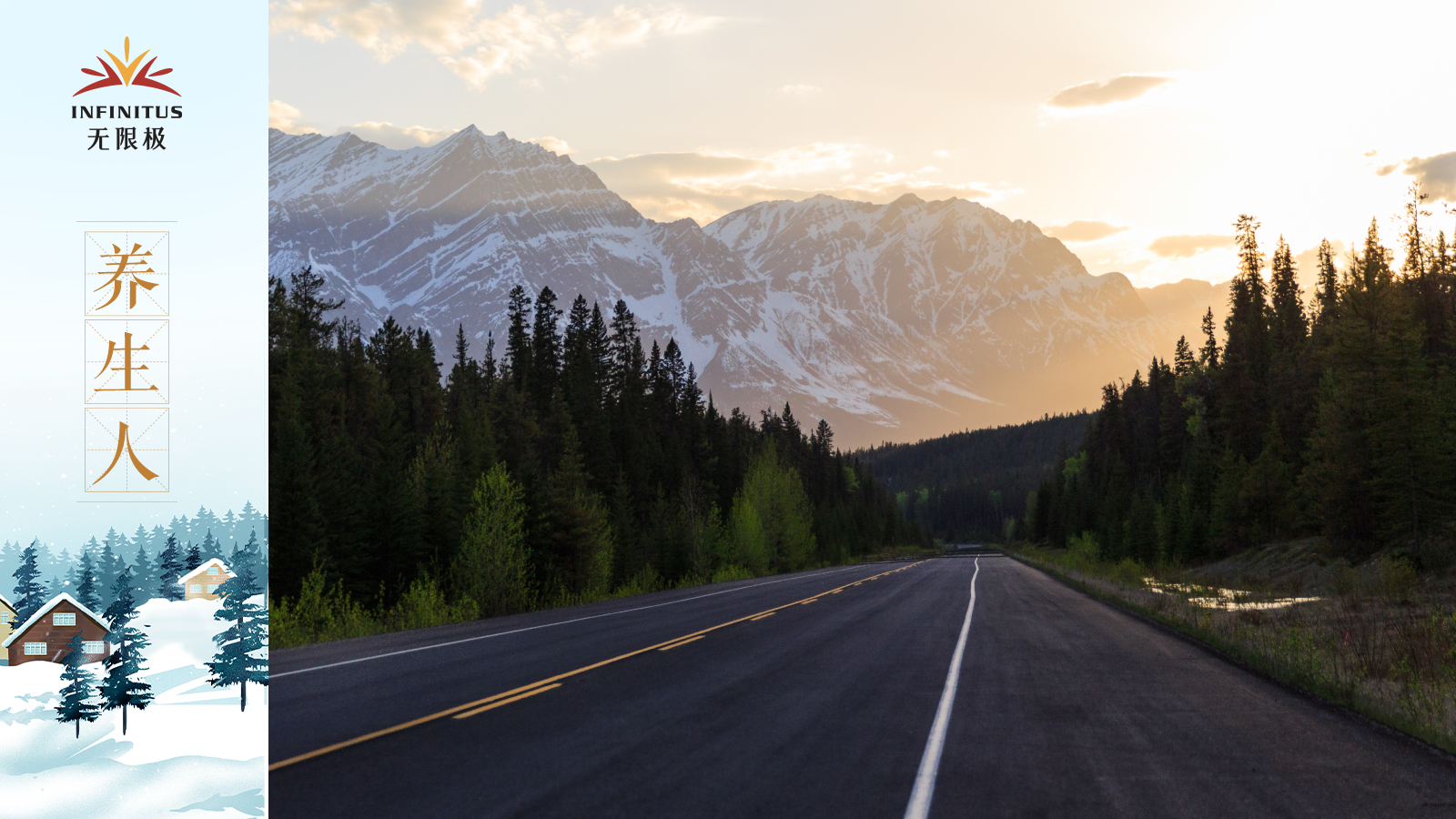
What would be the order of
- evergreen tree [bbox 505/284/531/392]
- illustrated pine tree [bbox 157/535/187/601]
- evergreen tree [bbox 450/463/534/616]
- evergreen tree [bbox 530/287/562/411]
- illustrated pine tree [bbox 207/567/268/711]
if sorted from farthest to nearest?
evergreen tree [bbox 505/284/531/392], evergreen tree [bbox 530/287/562/411], evergreen tree [bbox 450/463/534/616], illustrated pine tree [bbox 157/535/187/601], illustrated pine tree [bbox 207/567/268/711]

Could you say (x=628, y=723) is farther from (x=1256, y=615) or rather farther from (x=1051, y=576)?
(x=1051, y=576)

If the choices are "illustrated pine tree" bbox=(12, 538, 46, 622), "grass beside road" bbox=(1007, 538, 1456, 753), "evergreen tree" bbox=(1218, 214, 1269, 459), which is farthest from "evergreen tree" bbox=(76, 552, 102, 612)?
"evergreen tree" bbox=(1218, 214, 1269, 459)

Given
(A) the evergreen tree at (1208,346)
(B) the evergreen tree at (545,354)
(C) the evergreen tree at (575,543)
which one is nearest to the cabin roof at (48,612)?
(C) the evergreen tree at (575,543)

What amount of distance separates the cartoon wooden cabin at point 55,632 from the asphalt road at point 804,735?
175 centimetres

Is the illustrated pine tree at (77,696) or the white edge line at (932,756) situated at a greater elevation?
the illustrated pine tree at (77,696)

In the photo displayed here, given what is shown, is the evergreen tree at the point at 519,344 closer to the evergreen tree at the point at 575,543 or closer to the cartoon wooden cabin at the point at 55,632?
the evergreen tree at the point at 575,543

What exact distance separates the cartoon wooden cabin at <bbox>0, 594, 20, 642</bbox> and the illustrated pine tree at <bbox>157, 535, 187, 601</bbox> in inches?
48.4

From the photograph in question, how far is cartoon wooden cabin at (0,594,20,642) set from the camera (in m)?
8.14

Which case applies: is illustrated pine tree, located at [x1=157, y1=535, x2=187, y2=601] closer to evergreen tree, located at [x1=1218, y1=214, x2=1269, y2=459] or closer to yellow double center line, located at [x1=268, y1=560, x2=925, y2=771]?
yellow double center line, located at [x1=268, y1=560, x2=925, y2=771]

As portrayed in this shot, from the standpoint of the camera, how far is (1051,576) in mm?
51656

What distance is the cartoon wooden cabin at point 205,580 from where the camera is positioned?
9898mm

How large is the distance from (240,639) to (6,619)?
1918 mm

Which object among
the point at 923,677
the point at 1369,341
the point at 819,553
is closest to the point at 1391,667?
the point at 923,677

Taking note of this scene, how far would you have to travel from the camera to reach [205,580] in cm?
1029
